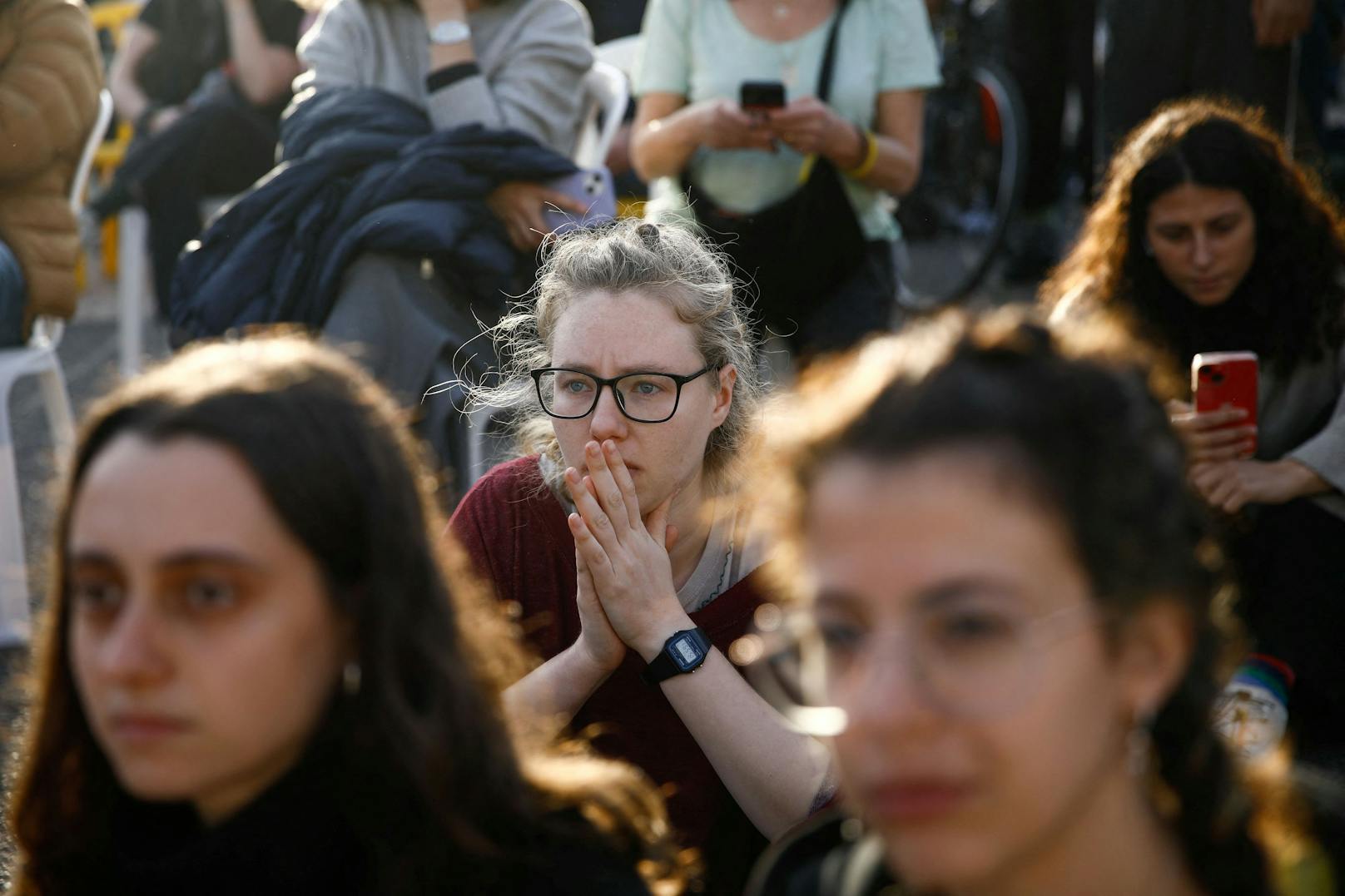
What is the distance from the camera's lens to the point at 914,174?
3980mm

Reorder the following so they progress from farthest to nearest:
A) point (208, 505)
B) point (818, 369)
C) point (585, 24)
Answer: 1. point (585, 24)
2. point (818, 369)
3. point (208, 505)

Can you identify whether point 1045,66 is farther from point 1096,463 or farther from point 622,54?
point 1096,463

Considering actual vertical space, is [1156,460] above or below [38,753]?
above

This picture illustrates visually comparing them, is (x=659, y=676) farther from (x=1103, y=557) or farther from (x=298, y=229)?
(x=298, y=229)

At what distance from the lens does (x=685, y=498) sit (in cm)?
243

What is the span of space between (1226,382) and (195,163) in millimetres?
4062

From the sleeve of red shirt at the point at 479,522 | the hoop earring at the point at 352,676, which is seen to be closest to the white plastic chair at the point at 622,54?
the sleeve of red shirt at the point at 479,522

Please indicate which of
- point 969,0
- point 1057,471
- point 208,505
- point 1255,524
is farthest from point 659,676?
point 969,0

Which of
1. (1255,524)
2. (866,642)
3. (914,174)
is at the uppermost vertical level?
(866,642)

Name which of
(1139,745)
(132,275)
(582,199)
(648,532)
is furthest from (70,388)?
(1139,745)

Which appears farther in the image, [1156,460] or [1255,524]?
[1255,524]

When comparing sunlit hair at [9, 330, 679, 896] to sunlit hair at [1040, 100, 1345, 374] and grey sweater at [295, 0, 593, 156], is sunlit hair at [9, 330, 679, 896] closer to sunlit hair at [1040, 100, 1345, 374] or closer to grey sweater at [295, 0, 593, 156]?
sunlit hair at [1040, 100, 1345, 374]

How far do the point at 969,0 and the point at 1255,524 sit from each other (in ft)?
13.3

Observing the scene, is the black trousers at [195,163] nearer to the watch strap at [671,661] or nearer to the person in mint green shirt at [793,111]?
the person in mint green shirt at [793,111]
